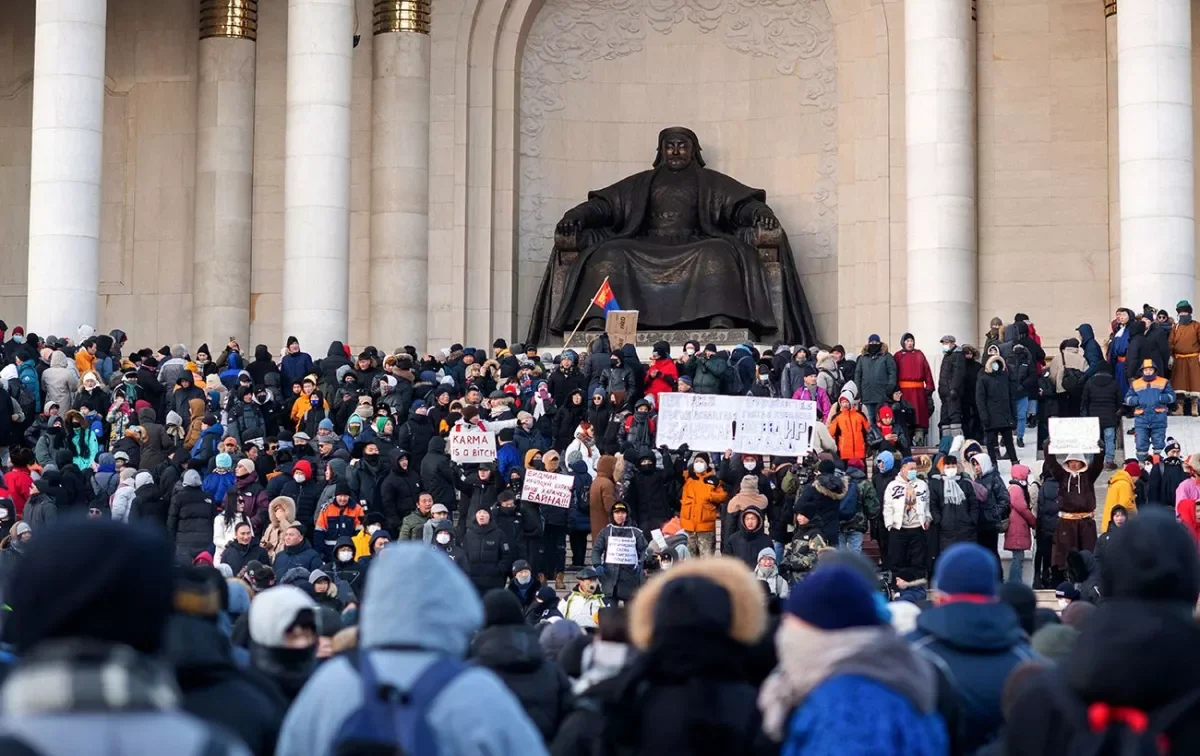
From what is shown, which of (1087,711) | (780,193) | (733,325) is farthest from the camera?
(780,193)

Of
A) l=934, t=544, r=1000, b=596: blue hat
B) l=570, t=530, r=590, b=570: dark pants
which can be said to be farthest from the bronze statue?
l=934, t=544, r=1000, b=596: blue hat

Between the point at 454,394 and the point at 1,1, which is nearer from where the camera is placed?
the point at 454,394

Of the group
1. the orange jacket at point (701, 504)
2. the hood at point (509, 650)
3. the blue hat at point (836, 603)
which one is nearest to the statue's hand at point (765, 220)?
the orange jacket at point (701, 504)

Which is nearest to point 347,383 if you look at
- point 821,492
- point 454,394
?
point 454,394

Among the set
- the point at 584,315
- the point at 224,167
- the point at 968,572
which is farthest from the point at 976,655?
the point at 224,167

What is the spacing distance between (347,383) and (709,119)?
1464 cm

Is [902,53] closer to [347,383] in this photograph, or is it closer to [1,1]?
[347,383]

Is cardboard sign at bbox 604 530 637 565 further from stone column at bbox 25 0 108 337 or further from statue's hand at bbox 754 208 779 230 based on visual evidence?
statue's hand at bbox 754 208 779 230

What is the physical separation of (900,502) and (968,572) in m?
16.2

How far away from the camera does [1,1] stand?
140 ft

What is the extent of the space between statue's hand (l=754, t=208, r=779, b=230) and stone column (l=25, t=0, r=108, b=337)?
1232 centimetres

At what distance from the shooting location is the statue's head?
40.8 metres

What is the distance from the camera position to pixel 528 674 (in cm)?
898

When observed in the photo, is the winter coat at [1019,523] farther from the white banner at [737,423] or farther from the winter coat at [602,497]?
the winter coat at [602,497]
